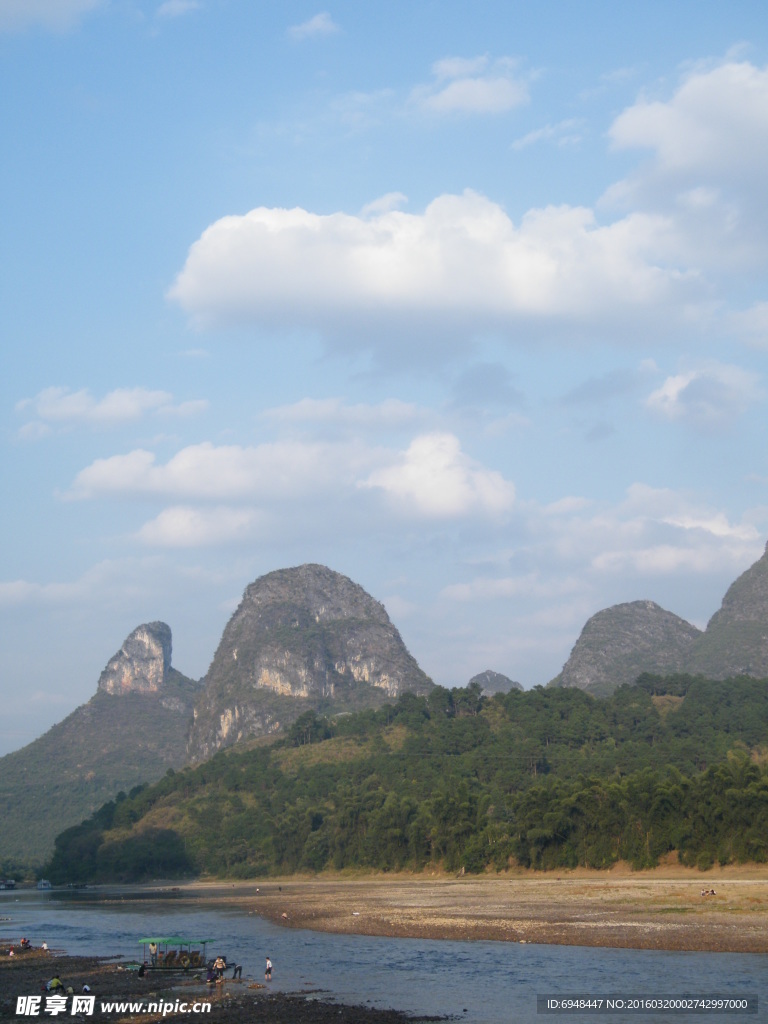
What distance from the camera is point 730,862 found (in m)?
72.9

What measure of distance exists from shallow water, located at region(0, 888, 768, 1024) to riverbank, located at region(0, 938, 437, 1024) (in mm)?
1879

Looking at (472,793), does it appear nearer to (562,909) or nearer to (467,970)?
(562,909)

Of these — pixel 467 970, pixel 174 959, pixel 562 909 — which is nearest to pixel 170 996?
pixel 174 959

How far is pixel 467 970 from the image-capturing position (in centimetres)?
4059

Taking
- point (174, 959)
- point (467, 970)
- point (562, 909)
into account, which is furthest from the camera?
point (562, 909)

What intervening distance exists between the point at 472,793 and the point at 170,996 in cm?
8019

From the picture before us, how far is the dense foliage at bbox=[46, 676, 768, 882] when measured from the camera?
81.4 meters

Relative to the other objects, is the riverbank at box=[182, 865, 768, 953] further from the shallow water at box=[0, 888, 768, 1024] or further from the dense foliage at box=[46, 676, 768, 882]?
the dense foliage at box=[46, 676, 768, 882]

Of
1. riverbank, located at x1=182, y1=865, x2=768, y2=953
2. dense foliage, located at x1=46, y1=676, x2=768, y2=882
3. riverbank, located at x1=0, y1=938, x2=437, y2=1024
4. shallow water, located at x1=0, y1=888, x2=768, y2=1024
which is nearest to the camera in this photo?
riverbank, located at x1=0, y1=938, x2=437, y2=1024

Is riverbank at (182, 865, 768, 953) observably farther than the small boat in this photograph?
Yes

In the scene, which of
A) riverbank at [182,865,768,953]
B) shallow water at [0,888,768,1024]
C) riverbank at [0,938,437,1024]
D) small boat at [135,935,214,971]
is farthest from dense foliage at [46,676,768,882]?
riverbank at [0,938,437,1024]

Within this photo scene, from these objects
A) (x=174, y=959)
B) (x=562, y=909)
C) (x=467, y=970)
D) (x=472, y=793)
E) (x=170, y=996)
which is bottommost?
(x=562, y=909)

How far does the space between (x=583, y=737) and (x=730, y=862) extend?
73568 millimetres

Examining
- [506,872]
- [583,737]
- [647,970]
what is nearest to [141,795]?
[583,737]
